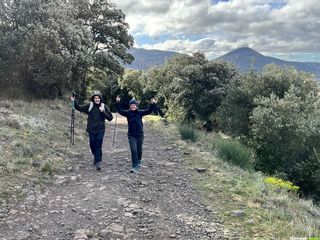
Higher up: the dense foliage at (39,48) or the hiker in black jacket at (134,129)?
the dense foliage at (39,48)

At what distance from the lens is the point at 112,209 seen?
752 centimetres

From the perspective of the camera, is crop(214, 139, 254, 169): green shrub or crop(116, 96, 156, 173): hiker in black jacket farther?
crop(214, 139, 254, 169): green shrub

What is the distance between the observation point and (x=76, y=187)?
894 centimetres

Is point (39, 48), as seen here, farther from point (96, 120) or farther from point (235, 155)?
point (235, 155)

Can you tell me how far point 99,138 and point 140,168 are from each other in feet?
4.95

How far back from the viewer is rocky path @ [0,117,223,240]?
6543 mm

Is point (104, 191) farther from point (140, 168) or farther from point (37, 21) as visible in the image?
point (37, 21)

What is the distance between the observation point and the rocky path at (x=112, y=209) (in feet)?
21.5

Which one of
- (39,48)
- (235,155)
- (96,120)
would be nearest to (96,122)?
(96,120)

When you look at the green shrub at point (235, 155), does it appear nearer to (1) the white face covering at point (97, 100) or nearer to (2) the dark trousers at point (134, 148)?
(2) the dark trousers at point (134, 148)

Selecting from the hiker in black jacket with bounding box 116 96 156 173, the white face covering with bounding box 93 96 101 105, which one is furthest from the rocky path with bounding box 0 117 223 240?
the white face covering with bounding box 93 96 101 105

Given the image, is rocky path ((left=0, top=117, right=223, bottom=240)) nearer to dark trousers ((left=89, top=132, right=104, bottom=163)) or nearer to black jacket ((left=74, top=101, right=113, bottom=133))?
dark trousers ((left=89, top=132, right=104, bottom=163))

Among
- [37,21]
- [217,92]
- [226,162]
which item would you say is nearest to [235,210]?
[226,162]

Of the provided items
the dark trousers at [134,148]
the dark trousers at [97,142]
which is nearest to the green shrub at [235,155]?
the dark trousers at [134,148]
